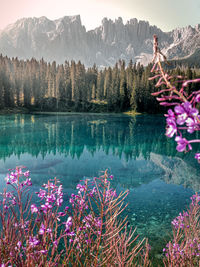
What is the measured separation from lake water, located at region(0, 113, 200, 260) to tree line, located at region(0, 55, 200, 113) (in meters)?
47.9

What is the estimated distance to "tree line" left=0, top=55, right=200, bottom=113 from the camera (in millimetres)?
→ 83438

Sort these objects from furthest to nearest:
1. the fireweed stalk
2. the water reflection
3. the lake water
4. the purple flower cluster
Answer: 1. the water reflection
2. the lake water
3. the purple flower cluster
4. the fireweed stalk

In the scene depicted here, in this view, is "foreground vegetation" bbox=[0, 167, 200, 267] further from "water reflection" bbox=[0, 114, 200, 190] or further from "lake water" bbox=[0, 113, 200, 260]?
"water reflection" bbox=[0, 114, 200, 190]

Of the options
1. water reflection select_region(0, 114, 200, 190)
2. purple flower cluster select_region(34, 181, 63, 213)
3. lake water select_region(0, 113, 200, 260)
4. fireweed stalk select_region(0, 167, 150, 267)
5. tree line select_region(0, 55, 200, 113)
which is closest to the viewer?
fireweed stalk select_region(0, 167, 150, 267)

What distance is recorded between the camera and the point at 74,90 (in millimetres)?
90250

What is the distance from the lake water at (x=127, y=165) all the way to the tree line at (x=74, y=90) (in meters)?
47.9

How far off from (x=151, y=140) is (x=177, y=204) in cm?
2251

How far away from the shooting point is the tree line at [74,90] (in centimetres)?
8344

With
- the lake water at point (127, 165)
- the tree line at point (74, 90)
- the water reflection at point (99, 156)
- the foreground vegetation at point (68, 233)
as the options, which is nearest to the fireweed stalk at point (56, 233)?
the foreground vegetation at point (68, 233)

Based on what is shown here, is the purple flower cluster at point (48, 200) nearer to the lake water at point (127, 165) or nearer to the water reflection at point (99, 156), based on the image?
the lake water at point (127, 165)

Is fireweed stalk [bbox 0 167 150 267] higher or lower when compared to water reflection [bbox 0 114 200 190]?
higher

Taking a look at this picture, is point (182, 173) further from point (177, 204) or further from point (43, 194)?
point (43, 194)

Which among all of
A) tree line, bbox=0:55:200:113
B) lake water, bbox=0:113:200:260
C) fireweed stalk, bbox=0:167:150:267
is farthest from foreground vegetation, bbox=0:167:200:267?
tree line, bbox=0:55:200:113

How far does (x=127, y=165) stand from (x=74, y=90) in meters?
72.7
